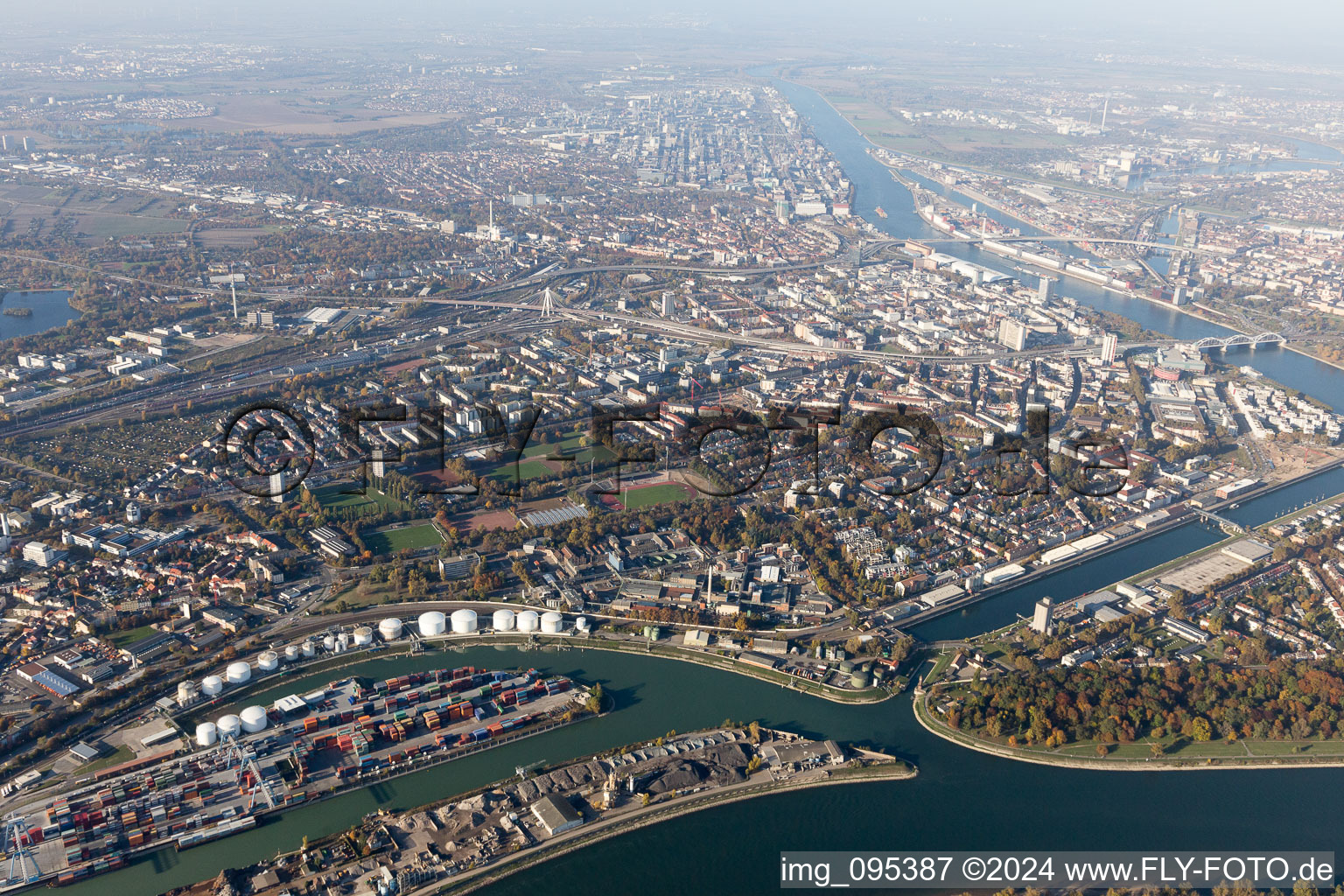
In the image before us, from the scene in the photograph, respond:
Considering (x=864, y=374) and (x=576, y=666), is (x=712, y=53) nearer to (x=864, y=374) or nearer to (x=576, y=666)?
(x=864, y=374)

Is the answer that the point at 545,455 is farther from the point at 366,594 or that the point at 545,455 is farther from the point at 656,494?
the point at 366,594

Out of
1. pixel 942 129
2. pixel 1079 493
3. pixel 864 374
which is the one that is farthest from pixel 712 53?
pixel 1079 493

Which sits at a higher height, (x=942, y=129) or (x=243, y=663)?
(x=942, y=129)

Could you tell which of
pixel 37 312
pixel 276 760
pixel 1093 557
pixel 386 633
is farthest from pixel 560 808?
pixel 37 312

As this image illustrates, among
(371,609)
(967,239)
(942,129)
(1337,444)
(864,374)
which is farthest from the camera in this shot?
(942,129)

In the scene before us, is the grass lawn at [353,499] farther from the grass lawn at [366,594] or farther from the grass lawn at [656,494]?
the grass lawn at [656,494]

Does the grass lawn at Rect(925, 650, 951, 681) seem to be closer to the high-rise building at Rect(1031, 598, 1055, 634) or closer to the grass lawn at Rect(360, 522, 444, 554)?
the high-rise building at Rect(1031, 598, 1055, 634)

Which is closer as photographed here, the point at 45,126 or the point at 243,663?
the point at 243,663

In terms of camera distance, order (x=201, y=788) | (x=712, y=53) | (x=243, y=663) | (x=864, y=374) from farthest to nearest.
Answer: (x=712, y=53) < (x=864, y=374) < (x=243, y=663) < (x=201, y=788)
